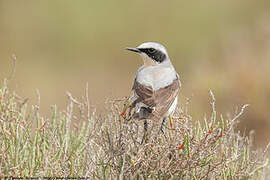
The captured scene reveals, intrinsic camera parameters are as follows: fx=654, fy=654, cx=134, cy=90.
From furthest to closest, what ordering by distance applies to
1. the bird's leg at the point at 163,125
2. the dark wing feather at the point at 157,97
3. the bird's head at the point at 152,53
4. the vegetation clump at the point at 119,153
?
the bird's head at the point at 152,53 → the dark wing feather at the point at 157,97 → the bird's leg at the point at 163,125 → the vegetation clump at the point at 119,153

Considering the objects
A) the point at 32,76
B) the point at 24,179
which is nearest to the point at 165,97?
the point at 24,179

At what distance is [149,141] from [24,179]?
34.4 inches

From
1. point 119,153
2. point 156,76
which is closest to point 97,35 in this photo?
point 156,76

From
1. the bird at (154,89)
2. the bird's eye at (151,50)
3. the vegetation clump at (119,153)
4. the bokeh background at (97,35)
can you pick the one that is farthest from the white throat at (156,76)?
the bokeh background at (97,35)

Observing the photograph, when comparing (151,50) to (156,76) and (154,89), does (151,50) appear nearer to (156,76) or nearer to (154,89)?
(156,76)

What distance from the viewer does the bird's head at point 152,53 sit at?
209 inches

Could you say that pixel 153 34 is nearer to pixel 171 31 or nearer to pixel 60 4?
pixel 171 31

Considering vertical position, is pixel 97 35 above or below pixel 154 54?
above

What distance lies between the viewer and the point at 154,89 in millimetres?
4863

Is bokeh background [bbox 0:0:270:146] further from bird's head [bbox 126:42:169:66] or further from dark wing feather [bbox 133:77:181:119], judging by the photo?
dark wing feather [bbox 133:77:181:119]

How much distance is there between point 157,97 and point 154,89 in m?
0.09

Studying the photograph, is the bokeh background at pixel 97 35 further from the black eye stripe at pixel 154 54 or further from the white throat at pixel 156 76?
the white throat at pixel 156 76

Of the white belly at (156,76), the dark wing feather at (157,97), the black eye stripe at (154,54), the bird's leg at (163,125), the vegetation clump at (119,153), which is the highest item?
the black eye stripe at (154,54)

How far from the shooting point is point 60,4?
48.6ft
